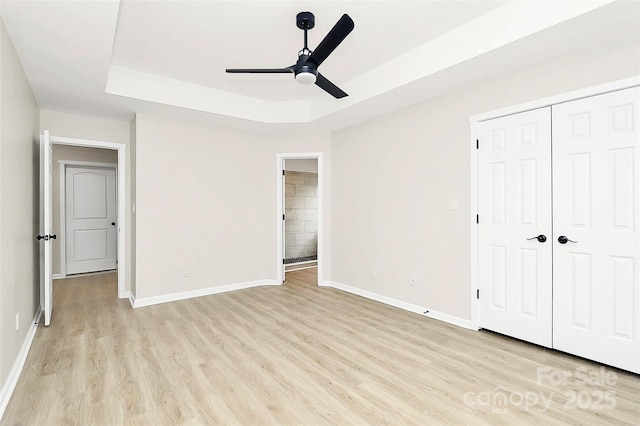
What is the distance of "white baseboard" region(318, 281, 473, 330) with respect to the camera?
3441mm

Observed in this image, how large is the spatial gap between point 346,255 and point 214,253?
1972 millimetres

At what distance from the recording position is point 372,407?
2.02 m

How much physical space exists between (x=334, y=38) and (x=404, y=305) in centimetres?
310

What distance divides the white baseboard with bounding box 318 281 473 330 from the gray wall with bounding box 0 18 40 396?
355cm

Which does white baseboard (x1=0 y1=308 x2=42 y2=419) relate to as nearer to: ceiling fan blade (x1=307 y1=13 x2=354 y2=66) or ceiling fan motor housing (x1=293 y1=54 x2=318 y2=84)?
ceiling fan motor housing (x1=293 y1=54 x2=318 y2=84)

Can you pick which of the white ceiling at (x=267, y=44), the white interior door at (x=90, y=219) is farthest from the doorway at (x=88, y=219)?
the white ceiling at (x=267, y=44)

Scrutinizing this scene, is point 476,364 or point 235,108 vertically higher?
point 235,108

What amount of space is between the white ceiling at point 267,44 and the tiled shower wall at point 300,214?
12.7 feet

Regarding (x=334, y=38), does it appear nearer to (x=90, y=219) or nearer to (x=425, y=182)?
(x=425, y=182)

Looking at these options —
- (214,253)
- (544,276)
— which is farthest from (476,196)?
(214,253)

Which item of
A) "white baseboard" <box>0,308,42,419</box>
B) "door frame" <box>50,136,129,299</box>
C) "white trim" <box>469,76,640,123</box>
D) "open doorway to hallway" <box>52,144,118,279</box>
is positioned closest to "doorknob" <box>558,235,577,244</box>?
"white trim" <box>469,76,640,123</box>

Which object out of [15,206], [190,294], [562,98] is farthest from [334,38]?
[190,294]

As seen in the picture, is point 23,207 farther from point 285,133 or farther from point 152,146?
point 285,133

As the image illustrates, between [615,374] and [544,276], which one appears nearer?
[615,374]
